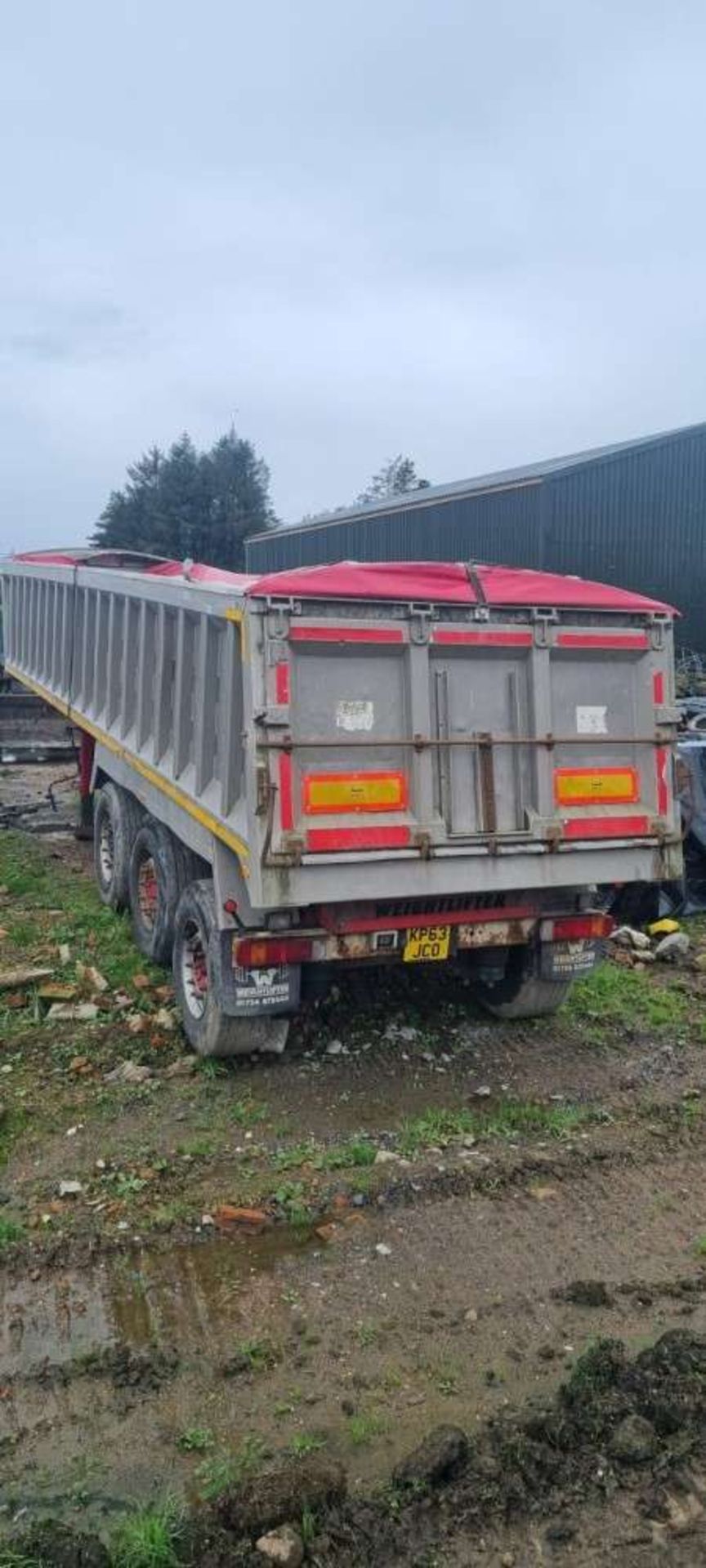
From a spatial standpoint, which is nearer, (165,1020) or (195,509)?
(165,1020)

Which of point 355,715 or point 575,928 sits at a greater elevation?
point 355,715

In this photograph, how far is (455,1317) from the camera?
11.8ft

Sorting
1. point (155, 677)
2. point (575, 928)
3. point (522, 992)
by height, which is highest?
point (155, 677)

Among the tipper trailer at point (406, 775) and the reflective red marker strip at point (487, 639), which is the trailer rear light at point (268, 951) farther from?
the reflective red marker strip at point (487, 639)

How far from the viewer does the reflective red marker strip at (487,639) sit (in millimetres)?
5012

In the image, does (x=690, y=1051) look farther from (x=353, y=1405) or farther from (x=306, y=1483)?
(x=306, y=1483)

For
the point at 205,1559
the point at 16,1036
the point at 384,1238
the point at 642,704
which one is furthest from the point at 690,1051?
the point at 205,1559

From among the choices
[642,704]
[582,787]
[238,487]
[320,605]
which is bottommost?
[582,787]

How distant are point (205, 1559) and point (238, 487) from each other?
181ft

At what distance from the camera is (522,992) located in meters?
6.10

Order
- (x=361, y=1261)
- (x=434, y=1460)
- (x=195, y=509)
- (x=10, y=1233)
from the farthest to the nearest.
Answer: (x=195, y=509) → (x=10, y=1233) → (x=361, y=1261) → (x=434, y=1460)

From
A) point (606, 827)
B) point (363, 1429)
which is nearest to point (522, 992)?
point (606, 827)

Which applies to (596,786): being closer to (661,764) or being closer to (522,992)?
(661,764)

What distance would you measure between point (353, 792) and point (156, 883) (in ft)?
8.64
